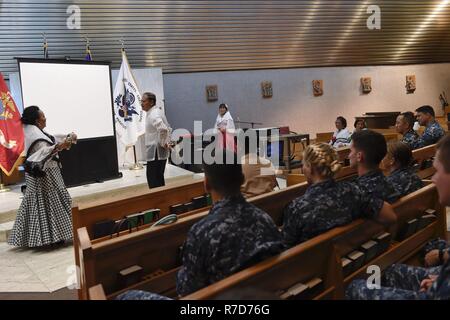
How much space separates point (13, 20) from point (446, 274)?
727 cm

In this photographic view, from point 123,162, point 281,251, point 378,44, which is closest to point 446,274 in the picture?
point 281,251

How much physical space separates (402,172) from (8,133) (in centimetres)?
466

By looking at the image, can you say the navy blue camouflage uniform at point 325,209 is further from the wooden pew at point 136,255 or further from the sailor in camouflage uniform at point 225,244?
the wooden pew at point 136,255

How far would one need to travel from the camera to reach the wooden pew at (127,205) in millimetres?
2535

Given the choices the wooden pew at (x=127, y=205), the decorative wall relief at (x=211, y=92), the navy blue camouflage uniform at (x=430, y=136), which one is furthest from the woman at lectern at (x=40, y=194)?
the decorative wall relief at (x=211, y=92)

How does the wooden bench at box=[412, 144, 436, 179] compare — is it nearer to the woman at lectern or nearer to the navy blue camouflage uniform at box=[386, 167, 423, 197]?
the navy blue camouflage uniform at box=[386, 167, 423, 197]

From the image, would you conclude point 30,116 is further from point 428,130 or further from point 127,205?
point 428,130

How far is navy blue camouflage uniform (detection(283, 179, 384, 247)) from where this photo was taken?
1996 mm

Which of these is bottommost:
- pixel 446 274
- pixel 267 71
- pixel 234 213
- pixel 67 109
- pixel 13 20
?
pixel 446 274

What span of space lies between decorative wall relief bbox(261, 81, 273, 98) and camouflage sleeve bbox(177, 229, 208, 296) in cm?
951

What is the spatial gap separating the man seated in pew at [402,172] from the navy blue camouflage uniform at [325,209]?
0.80m

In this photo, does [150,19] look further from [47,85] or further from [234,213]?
[234,213]

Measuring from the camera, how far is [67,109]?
6090mm

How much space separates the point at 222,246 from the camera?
5.12ft
